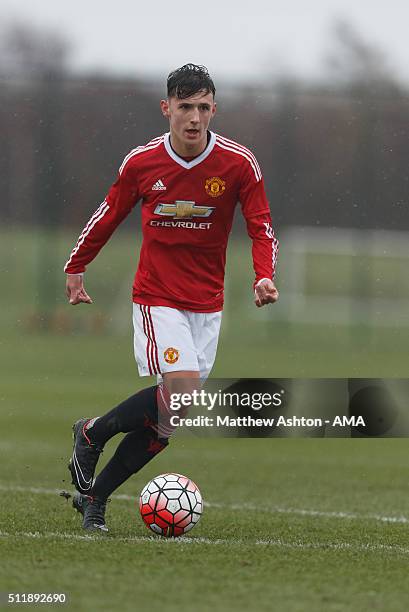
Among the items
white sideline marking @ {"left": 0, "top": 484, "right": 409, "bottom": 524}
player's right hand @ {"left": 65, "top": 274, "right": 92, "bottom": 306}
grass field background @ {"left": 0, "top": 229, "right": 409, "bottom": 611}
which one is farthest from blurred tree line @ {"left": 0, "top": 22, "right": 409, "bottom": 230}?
player's right hand @ {"left": 65, "top": 274, "right": 92, "bottom": 306}

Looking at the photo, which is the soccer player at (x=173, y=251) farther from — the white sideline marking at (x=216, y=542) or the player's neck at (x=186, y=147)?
the white sideline marking at (x=216, y=542)

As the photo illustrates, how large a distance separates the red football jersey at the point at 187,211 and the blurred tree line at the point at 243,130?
385 inches

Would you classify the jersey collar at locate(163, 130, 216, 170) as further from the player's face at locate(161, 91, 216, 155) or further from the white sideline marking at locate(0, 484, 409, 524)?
the white sideline marking at locate(0, 484, 409, 524)

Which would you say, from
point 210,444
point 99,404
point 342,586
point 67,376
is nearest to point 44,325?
point 67,376

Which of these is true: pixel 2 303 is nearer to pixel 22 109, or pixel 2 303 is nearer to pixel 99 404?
pixel 22 109

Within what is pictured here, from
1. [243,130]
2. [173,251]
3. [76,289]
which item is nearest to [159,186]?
[173,251]

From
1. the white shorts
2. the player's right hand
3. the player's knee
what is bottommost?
the player's knee

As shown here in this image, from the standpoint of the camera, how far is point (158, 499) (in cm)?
534

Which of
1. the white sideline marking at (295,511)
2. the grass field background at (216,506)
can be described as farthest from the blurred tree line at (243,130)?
the white sideline marking at (295,511)

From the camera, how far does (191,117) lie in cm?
546

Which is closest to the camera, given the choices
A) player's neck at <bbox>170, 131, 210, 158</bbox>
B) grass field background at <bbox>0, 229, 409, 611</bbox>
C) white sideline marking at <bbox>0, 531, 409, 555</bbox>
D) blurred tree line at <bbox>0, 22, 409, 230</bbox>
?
grass field background at <bbox>0, 229, 409, 611</bbox>

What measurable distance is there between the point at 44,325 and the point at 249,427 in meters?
13.0

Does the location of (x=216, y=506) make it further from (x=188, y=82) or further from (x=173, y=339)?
(x=188, y=82)

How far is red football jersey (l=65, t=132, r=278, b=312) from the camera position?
5.57m
